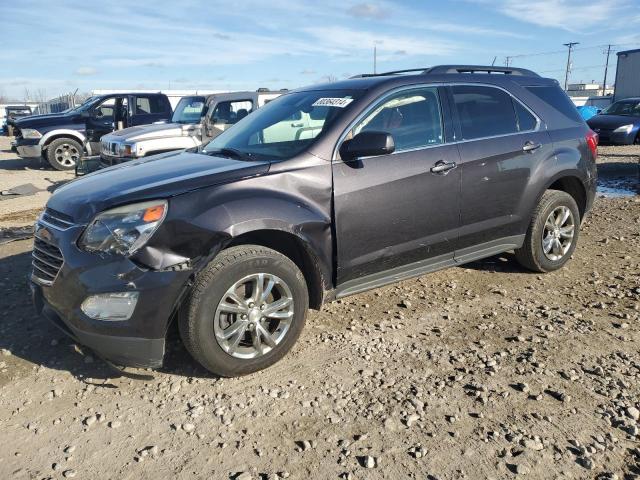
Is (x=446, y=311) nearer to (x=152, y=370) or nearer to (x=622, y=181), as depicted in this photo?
(x=152, y=370)

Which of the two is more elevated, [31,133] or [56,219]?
[56,219]

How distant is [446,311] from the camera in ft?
13.8

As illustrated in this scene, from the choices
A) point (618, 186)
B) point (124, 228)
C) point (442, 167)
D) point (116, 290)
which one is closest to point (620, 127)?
point (618, 186)

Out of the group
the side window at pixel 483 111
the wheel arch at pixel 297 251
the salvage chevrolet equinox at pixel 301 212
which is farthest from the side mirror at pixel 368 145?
the side window at pixel 483 111

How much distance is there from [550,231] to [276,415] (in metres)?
3.30

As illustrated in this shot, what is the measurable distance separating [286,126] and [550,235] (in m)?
2.70

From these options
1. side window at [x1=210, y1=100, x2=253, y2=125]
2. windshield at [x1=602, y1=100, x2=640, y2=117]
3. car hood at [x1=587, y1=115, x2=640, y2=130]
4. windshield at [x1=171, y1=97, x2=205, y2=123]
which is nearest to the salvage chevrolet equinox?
side window at [x1=210, y1=100, x2=253, y2=125]

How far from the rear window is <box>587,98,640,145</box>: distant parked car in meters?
12.9

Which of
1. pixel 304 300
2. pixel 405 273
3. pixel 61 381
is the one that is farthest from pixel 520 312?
pixel 61 381

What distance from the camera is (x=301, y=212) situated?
130 inches

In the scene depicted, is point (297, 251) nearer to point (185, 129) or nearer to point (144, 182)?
point (144, 182)

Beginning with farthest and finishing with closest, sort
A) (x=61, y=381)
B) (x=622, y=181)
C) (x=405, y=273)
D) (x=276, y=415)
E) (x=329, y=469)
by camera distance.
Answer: (x=622, y=181)
(x=405, y=273)
(x=61, y=381)
(x=276, y=415)
(x=329, y=469)

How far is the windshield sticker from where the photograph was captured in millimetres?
3785

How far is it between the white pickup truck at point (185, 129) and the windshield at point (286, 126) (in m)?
4.45
